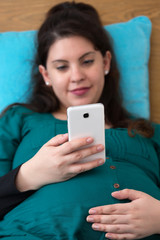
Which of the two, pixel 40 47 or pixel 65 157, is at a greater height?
pixel 40 47

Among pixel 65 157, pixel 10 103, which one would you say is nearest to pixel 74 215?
pixel 65 157

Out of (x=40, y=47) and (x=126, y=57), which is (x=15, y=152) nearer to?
(x=40, y=47)

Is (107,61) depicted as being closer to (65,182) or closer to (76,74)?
(76,74)

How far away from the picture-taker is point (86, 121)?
29.5 inches

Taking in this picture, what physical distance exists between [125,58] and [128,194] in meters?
0.77

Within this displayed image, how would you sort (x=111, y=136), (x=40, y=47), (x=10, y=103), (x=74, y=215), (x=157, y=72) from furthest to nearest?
(x=157, y=72) < (x=10, y=103) < (x=40, y=47) < (x=111, y=136) < (x=74, y=215)

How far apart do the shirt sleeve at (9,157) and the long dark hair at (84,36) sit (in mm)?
107

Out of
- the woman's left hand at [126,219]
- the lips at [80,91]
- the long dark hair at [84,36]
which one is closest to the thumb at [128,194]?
the woman's left hand at [126,219]

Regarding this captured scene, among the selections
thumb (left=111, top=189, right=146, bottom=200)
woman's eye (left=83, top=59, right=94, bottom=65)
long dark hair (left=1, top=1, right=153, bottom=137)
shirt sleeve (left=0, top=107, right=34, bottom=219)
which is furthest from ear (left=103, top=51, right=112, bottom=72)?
thumb (left=111, top=189, right=146, bottom=200)

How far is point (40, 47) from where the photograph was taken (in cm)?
115

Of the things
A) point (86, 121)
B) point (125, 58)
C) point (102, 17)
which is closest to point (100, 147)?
point (86, 121)

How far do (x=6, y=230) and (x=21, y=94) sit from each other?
688mm

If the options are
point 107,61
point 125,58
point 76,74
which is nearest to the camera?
point 76,74

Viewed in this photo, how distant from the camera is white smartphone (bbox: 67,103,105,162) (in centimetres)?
73
